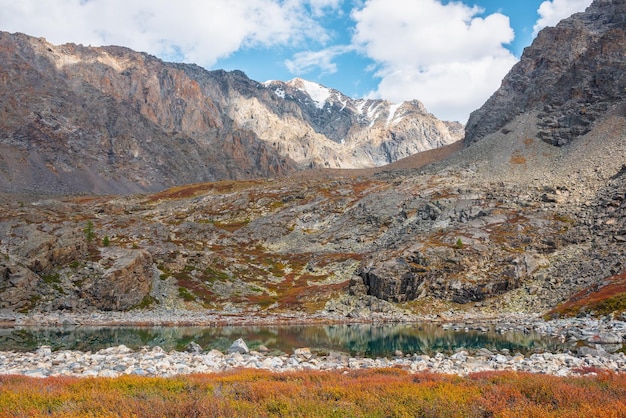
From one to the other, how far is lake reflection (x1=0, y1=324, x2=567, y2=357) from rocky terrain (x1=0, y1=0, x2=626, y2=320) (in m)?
12.4

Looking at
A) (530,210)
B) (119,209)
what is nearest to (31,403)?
(530,210)

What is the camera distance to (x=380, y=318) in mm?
65312

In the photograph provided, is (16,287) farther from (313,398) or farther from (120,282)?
(313,398)

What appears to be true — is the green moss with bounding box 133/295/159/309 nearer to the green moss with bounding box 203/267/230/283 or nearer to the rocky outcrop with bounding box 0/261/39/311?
the green moss with bounding box 203/267/230/283

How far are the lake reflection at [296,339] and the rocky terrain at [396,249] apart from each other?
1239 cm

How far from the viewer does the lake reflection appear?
38.9 meters

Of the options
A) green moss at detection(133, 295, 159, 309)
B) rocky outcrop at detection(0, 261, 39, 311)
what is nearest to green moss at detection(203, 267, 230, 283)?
green moss at detection(133, 295, 159, 309)

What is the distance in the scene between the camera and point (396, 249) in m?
85.2

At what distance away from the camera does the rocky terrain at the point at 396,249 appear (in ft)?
217

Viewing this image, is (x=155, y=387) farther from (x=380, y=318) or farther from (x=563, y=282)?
(x=563, y=282)

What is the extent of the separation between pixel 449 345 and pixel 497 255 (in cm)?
4192

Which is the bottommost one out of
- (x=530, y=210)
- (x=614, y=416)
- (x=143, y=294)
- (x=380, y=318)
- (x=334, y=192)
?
(x=380, y=318)

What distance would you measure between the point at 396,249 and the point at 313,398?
73.1 m

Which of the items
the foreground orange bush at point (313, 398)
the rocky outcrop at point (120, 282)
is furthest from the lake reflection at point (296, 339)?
the foreground orange bush at point (313, 398)
